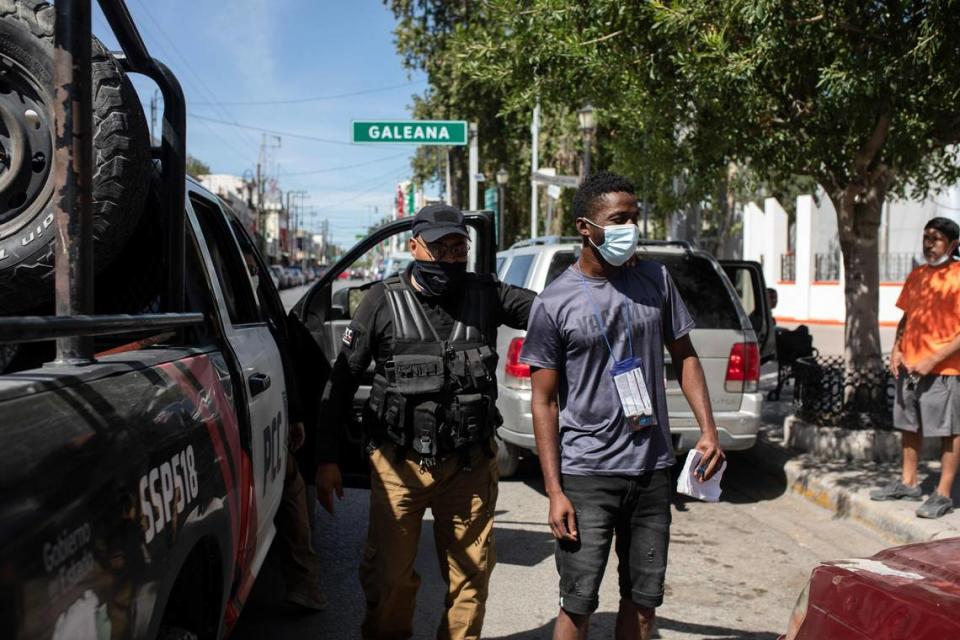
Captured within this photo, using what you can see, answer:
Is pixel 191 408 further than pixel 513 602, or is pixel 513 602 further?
pixel 513 602

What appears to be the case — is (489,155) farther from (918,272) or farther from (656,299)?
(656,299)

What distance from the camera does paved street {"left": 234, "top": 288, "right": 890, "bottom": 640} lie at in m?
4.27

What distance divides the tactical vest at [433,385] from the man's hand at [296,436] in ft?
2.86

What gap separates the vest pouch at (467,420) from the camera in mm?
3207

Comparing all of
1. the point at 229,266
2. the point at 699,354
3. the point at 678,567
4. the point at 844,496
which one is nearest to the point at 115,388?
the point at 229,266

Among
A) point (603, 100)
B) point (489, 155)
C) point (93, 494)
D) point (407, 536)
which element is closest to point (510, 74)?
point (603, 100)

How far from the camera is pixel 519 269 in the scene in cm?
732

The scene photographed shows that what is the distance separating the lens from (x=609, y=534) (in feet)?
9.99

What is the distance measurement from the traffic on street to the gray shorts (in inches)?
0.7

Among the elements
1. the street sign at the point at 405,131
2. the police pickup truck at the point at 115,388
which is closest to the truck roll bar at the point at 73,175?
the police pickup truck at the point at 115,388

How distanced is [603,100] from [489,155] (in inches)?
765

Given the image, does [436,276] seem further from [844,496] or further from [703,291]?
[844,496]

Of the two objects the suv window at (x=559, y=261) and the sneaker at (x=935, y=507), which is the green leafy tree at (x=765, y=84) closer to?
the suv window at (x=559, y=261)

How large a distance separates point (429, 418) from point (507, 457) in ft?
12.7
